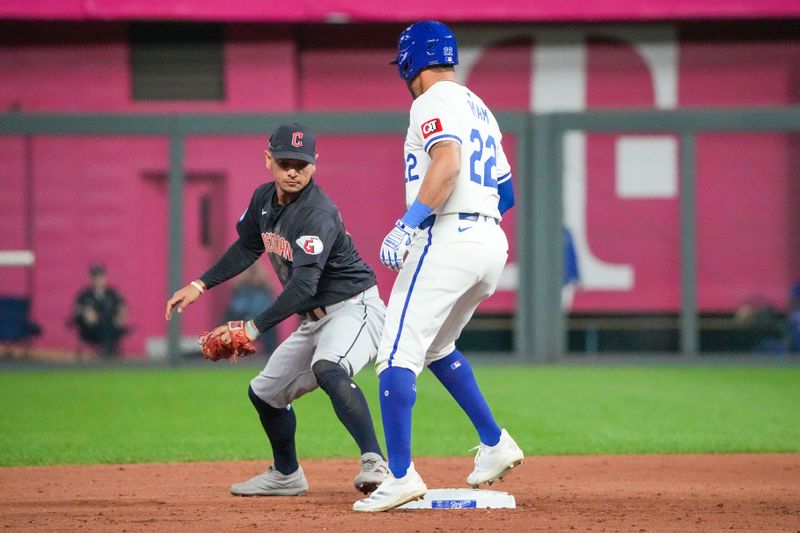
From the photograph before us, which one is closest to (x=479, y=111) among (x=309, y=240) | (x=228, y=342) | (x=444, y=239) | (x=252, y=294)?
(x=444, y=239)

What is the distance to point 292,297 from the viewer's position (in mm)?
5594

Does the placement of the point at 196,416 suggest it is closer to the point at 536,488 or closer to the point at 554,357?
the point at 536,488

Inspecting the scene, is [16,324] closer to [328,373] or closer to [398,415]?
[328,373]

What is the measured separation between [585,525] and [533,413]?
470 centimetres

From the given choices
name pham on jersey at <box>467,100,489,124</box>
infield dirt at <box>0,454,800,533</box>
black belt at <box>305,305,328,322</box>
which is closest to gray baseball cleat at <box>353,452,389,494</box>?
infield dirt at <box>0,454,800,533</box>

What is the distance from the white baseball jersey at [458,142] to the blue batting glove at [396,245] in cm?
25

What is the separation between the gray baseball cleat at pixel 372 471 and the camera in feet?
18.7

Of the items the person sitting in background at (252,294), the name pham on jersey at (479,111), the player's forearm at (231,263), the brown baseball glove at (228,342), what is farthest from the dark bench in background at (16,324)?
the name pham on jersey at (479,111)

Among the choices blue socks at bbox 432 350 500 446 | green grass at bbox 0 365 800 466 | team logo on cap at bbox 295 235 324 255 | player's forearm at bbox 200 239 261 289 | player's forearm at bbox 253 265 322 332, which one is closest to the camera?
player's forearm at bbox 253 265 322 332

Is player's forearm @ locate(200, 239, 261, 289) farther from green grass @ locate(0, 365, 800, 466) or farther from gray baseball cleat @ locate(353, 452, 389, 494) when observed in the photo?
green grass @ locate(0, 365, 800, 466)

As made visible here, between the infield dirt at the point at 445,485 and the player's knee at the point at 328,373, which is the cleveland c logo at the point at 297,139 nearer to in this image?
the player's knee at the point at 328,373

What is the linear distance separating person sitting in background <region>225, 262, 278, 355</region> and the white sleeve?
911cm

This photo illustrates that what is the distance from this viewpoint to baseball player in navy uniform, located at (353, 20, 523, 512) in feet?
17.4

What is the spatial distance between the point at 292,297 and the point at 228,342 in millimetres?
344
